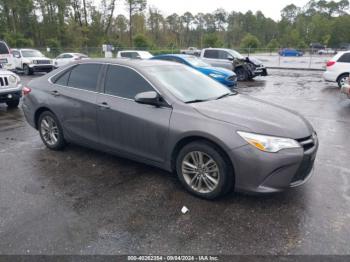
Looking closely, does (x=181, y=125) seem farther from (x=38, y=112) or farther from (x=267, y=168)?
(x=38, y=112)

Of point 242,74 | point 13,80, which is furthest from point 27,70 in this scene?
point 242,74

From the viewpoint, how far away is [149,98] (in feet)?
12.6

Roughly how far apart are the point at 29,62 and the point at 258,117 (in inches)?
786

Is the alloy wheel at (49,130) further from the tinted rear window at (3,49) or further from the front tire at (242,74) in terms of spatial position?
→ the front tire at (242,74)

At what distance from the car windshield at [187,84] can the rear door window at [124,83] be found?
0.61ft

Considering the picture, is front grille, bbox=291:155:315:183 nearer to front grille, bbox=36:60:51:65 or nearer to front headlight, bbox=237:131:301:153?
front headlight, bbox=237:131:301:153

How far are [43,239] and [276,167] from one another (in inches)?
95.8

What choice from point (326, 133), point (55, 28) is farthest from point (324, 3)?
point (326, 133)

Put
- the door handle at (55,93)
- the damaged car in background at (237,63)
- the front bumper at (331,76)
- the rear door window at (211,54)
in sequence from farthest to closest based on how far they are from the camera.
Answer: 1. the rear door window at (211,54)
2. the damaged car in background at (237,63)
3. the front bumper at (331,76)
4. the door handle at (55,93)

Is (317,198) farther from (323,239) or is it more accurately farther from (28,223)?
(28,223)

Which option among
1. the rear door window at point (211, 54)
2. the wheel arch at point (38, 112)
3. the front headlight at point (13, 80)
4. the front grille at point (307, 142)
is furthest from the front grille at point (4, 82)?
the rear door window at point (211, 54)

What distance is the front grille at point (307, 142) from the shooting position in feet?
11.3

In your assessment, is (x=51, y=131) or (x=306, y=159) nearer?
(x=306, y=159)

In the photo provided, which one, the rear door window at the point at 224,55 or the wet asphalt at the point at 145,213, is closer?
the wet asphalt at the point at 145,213
